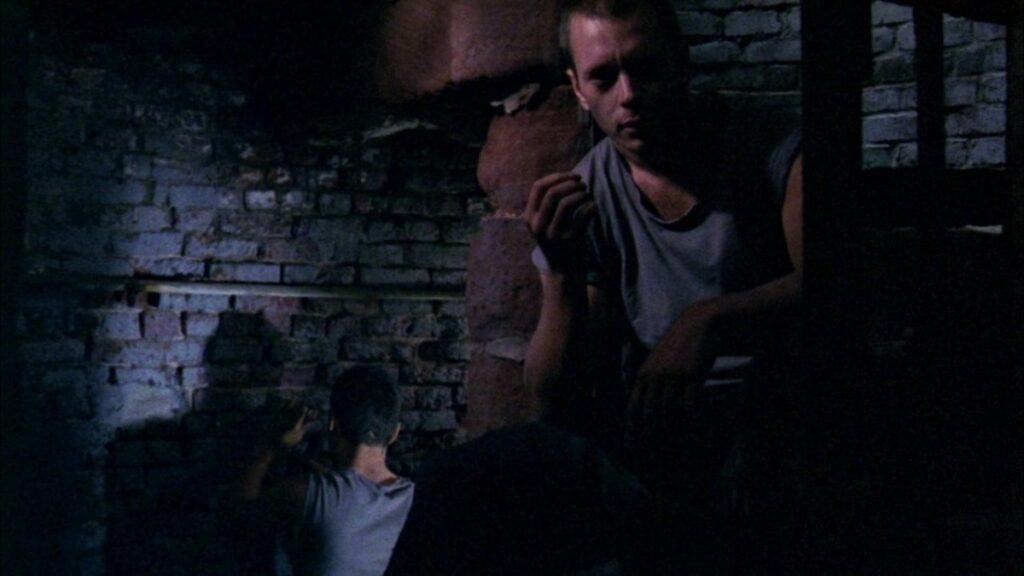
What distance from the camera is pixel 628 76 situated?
2283mm

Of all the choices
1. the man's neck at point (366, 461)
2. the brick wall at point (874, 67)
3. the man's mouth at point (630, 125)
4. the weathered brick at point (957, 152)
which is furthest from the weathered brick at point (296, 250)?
the weathered brick at point (957, 152)

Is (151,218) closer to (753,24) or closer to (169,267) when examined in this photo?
(169,267)

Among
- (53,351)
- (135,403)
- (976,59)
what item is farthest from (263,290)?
(976,59)

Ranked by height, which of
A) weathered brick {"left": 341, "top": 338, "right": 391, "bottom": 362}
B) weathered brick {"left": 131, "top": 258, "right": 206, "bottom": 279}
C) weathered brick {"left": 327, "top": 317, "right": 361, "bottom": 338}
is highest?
weathered brick {"left": 131, "top": 258, "right": 206, "bottom": 279}

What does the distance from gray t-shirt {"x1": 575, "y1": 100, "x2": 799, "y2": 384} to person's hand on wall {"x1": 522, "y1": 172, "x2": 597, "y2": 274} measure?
120mm

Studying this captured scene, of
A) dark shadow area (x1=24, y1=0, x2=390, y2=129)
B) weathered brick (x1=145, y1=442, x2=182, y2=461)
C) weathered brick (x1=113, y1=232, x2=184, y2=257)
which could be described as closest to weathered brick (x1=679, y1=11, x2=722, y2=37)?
dark shadow area (x1=24, y1=0, x2=390, y2=129)

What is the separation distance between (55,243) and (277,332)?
0.81 metres

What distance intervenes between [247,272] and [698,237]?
199 cm

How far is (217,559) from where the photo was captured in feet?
12.1

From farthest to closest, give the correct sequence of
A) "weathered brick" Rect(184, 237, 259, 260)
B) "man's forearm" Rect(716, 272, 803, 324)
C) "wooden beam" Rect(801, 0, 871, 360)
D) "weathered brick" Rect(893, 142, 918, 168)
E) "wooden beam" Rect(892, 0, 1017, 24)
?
"weathered brick" Rect(184, 237, 259, 260) < "weathered brick" Rect(893, 142, 918, 168) < "man's forearm" Rect(716, 272, 803, 324) < "wooden beam" Rect(892, 0, 1017, 24) < "wooden beam" Rect(801, 0, 871, 360)

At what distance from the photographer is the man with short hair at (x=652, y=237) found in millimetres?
2164

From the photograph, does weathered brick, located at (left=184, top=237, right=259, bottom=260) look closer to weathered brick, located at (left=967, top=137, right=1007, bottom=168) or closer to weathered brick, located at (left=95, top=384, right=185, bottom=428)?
weathered brick, located at (left=95, top=384, right=185, bottom=428)

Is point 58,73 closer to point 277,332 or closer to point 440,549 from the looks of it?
point 277,332

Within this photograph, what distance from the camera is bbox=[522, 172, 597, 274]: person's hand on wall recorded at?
2.22 m
